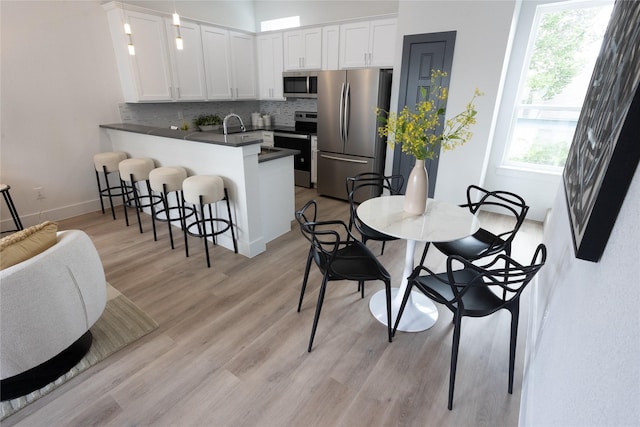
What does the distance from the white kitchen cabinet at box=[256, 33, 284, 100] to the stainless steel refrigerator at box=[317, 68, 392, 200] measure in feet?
4.37

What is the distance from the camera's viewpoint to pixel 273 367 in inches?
72.4

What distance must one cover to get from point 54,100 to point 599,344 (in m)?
4.99

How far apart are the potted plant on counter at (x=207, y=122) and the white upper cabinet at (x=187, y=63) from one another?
1.39 ft

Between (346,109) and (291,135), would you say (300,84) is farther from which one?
(346,109)

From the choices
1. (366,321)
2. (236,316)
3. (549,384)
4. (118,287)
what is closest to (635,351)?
(549,384)

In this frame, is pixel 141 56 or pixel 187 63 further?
pixel 187 63

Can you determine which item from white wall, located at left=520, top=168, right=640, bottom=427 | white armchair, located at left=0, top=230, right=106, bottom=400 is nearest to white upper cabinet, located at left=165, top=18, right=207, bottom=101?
white armchair, located at left=0, top=230, right=106, bottom=400

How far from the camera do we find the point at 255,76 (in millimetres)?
5621

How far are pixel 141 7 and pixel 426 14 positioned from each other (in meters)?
3.46

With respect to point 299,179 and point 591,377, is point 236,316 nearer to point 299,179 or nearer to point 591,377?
point 591,377

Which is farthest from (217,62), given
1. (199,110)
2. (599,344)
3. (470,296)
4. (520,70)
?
(599,344)

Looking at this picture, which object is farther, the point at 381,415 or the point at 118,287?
the point at 118,287

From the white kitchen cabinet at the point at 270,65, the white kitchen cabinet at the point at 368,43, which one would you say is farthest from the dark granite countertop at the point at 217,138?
the white kitchen cabinet at the point at 270,65

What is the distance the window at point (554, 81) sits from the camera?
3414 millimetres
